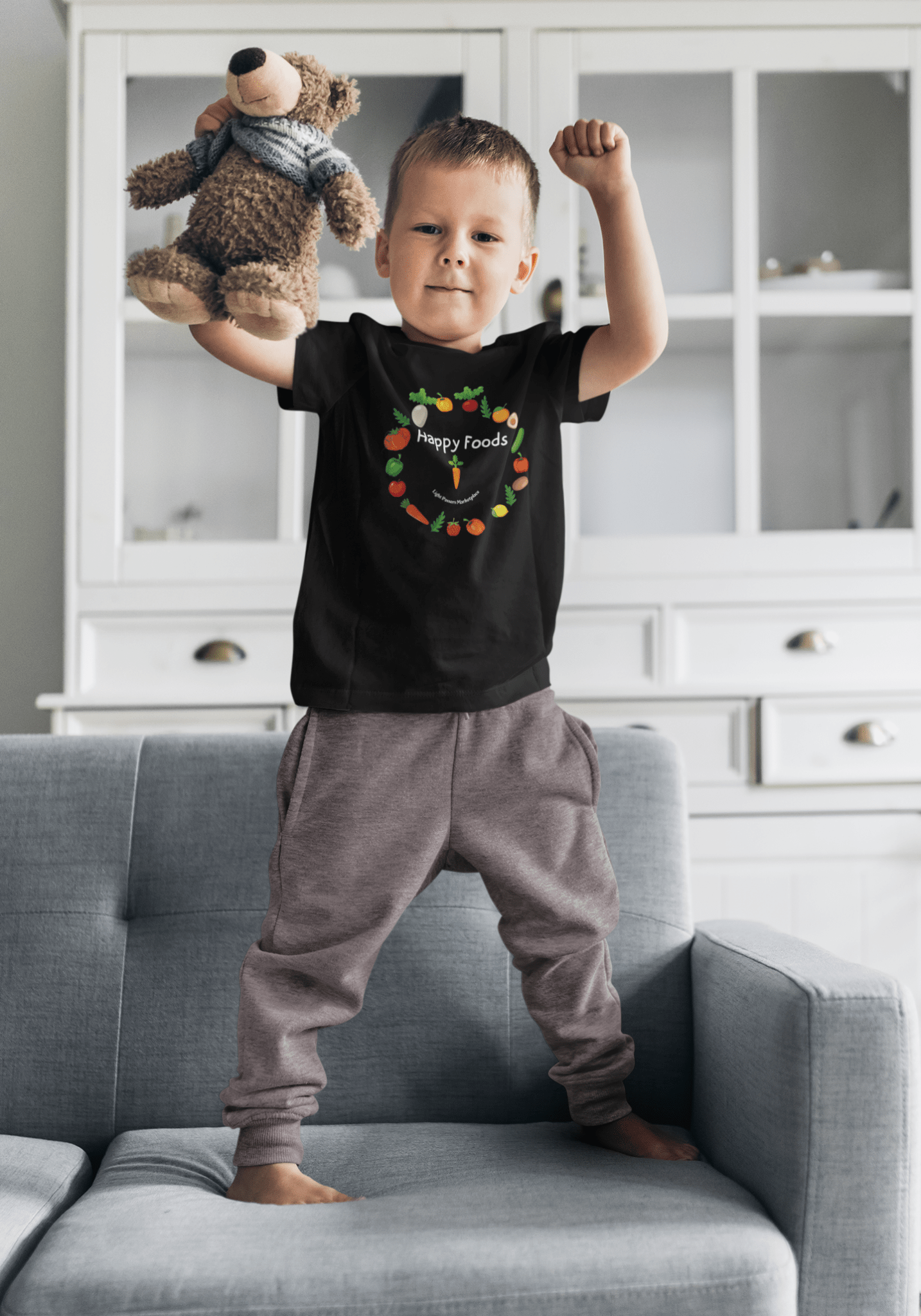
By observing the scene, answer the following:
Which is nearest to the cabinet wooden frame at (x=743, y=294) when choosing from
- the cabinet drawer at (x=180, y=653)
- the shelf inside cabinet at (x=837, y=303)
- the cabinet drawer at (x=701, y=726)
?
the shelf inside cabinet at (x=837, y=303)

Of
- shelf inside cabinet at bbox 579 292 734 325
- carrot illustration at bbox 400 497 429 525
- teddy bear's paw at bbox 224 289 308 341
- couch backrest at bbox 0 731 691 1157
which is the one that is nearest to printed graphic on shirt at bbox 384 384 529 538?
carrot illustration at bbox 400 497 429 525

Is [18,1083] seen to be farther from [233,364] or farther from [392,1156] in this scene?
[233,364]

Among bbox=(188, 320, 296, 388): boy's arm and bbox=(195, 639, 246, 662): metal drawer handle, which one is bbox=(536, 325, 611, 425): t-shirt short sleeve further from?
bbox=(195, 639, 246, 662): metal drawer handle

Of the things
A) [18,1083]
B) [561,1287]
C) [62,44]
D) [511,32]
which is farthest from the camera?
[62,44]

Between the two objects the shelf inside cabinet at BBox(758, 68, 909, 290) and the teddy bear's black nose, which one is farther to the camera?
the shelf inside cabinet at BBox(758, 68, 909, 290)

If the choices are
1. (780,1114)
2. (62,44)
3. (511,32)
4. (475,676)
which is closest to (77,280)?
(62,44)

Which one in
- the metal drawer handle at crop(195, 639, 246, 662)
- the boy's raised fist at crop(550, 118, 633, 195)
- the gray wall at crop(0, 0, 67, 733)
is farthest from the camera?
the gray wall at crop(0, 0, 67, 733)

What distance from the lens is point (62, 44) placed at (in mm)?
2020

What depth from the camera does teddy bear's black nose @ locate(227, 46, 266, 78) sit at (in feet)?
2.09

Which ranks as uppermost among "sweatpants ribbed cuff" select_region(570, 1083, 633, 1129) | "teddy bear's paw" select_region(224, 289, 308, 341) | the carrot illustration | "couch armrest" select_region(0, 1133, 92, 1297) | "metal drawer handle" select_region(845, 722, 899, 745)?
"teddy bear's paw" select_region(224, 289, 308, 341)

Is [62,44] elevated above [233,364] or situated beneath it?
elevated above

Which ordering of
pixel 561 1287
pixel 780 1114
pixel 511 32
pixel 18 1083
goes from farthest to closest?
pixel 511 32 < pixel 18 1083 < pixel 780 1114 < pixel 561 1287

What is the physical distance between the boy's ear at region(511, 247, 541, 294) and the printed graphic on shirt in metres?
0.09

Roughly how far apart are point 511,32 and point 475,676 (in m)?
1.41
